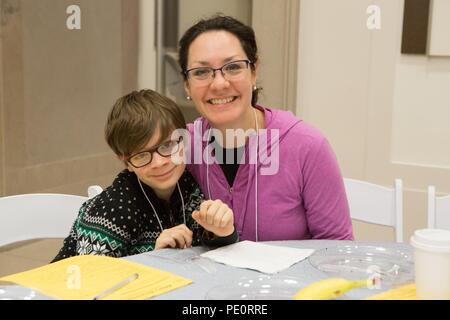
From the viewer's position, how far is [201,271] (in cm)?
116

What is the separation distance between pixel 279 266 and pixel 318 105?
1.84 meters

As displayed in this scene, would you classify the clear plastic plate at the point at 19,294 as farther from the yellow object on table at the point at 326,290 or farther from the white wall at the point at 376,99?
the white wall at the point at 376,99

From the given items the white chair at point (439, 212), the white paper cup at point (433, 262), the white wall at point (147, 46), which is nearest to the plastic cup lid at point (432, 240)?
the white paper cup at point (433, 262)

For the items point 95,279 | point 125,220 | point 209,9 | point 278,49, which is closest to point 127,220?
point 125,220

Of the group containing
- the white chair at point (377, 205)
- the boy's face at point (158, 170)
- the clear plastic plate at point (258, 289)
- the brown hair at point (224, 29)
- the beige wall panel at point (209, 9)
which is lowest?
the white chair at point (377, 205)

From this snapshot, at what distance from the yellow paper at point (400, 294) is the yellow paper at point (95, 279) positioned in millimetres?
335

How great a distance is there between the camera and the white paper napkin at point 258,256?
3.90 ft

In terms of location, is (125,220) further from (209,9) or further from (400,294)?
(209,9)

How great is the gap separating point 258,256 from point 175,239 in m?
0.19

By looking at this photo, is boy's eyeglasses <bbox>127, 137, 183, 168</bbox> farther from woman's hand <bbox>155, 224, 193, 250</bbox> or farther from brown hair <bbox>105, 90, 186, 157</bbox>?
woman's hand <bbox>155, 224, 193, 250</bbox>

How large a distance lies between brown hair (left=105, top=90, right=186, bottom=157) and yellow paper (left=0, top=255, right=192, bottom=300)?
35 centimetres

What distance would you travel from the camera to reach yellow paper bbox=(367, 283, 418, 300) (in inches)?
39.6

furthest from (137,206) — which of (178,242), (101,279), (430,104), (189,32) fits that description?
(430,104)

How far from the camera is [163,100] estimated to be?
1.54 metres
